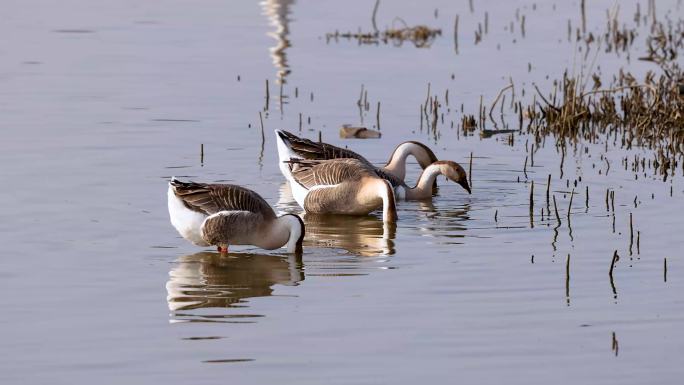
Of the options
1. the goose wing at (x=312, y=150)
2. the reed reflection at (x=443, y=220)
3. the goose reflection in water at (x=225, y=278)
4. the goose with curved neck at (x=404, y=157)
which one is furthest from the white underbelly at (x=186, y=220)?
the goose with curved neck at (x=404, y=157)

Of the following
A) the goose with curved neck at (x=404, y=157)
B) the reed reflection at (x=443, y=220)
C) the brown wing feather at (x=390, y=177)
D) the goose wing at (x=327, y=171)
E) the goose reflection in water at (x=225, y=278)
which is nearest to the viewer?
the goose reflection in water at (x=225, y=278)

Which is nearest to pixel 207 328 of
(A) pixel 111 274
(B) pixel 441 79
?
(A) pixel 111 274

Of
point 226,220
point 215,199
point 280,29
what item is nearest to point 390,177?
point 215,199

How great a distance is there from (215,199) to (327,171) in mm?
3021

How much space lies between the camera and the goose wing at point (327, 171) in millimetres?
14859

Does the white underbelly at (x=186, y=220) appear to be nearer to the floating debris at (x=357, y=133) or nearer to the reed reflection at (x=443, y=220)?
the reed reflection at (x=443, y=220)

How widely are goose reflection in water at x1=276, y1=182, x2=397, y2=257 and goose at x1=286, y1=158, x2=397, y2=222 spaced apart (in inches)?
4.9

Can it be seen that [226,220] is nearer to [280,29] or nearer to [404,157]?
[404,157]

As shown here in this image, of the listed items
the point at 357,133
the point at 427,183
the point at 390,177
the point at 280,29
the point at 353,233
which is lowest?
the point at 353,233

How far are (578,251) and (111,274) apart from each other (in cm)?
422

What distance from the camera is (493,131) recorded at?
63.2ft

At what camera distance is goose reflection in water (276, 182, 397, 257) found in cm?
1288

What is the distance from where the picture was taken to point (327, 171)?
15.0 m

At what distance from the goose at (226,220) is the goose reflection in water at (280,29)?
1025 cm
